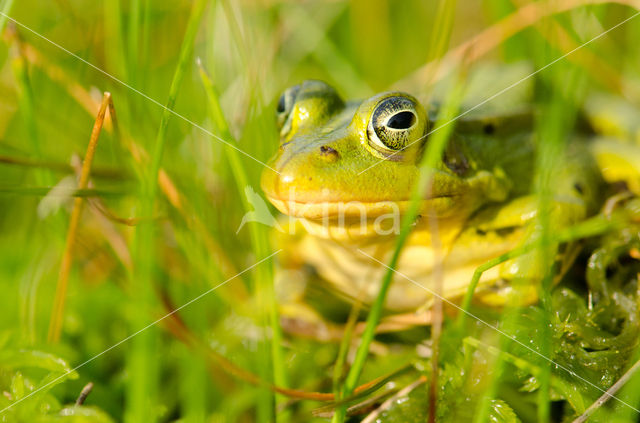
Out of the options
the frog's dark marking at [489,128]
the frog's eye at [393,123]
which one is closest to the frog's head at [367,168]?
the frog's eye at [393,123]

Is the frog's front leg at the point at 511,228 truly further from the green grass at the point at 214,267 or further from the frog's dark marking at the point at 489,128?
the frog's dark marking at the point at 489,128

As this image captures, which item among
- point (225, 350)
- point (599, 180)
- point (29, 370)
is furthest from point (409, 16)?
point (29, 370)

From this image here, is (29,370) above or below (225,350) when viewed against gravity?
below

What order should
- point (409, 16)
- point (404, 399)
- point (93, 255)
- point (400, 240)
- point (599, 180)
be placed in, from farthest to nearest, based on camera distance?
point (409, 16), point (599, 180), point (93, 255), point (404, 399), point (400, 240)

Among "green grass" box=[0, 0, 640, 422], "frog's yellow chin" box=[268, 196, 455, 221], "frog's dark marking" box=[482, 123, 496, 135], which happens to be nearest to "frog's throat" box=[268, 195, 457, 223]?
"frog's yellow chin" box=[268, 196, 455, 221]

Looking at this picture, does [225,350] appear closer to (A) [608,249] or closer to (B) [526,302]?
(B) [526,302]

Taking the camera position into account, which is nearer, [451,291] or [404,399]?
[404,399]

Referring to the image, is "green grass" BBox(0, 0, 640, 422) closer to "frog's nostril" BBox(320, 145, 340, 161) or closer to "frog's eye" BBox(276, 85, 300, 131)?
"frog's eye" BBox(276, 85, 300, 131)
